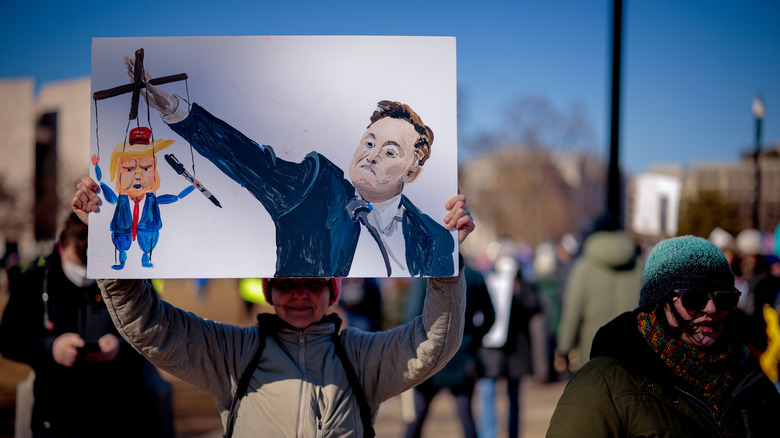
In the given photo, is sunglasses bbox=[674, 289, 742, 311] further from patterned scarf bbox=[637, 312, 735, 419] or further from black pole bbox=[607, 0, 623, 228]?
black pole bbox=[607, 0, 623, 228]

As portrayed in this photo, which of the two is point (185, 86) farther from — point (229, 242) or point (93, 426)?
point (93, 426)

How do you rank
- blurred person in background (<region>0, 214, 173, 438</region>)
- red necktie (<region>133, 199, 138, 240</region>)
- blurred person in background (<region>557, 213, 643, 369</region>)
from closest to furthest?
red necktie (<region>133, 199, 138, 240</region>)
blurred person in background (<region>0, 214, 173, 438</region>)
blurred person in background (<region>557, 213, 643, 369</region>)

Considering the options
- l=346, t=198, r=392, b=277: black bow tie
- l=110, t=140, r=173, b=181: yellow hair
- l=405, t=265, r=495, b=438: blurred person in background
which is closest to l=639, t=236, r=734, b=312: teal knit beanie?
l=346, t=198, r=392, b=277: black bow tie

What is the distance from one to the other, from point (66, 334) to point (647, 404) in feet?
8.42

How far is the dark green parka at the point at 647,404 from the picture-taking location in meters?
2.08

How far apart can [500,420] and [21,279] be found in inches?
224

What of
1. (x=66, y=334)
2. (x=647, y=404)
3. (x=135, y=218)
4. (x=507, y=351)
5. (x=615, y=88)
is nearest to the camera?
(x=647, y=404)

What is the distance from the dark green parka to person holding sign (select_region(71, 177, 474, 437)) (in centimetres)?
51

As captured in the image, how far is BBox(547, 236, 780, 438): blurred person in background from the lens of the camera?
6.89 feet

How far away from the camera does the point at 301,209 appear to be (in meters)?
2.40

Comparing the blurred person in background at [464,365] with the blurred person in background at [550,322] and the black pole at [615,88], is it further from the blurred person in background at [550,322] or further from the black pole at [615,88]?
the blurred person in background at [550,322]

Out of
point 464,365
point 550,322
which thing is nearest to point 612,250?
point 464,365

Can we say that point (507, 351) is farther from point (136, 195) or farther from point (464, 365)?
point (136, 195)

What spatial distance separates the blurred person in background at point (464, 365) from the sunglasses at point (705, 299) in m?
3.40
